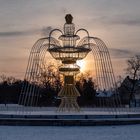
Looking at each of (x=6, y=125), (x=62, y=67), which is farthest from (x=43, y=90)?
(x=6, y=125)

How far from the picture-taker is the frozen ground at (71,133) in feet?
82.4

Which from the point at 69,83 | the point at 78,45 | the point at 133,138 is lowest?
the point at 133,138

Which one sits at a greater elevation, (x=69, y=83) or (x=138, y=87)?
(x=138, y=87)

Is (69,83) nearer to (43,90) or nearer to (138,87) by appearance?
(43,90)

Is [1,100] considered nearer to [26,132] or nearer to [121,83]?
[121,83]

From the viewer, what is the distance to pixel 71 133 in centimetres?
2741

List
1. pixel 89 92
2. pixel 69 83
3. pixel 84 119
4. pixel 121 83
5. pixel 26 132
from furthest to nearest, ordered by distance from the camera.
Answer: pixel 121 83
pixel 89 92
pixel 69 83
pixel 84 119
pixel 26 132

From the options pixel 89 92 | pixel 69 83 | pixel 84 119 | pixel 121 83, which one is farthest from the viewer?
pixel 121 83

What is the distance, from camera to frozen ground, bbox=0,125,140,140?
25125mm

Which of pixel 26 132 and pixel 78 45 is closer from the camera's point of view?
pixel 26 132

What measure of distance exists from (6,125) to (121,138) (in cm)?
1112

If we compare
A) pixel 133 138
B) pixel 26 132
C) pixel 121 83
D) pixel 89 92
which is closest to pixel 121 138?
pixel 133 138

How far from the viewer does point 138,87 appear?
110m

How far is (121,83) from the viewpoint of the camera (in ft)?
347
